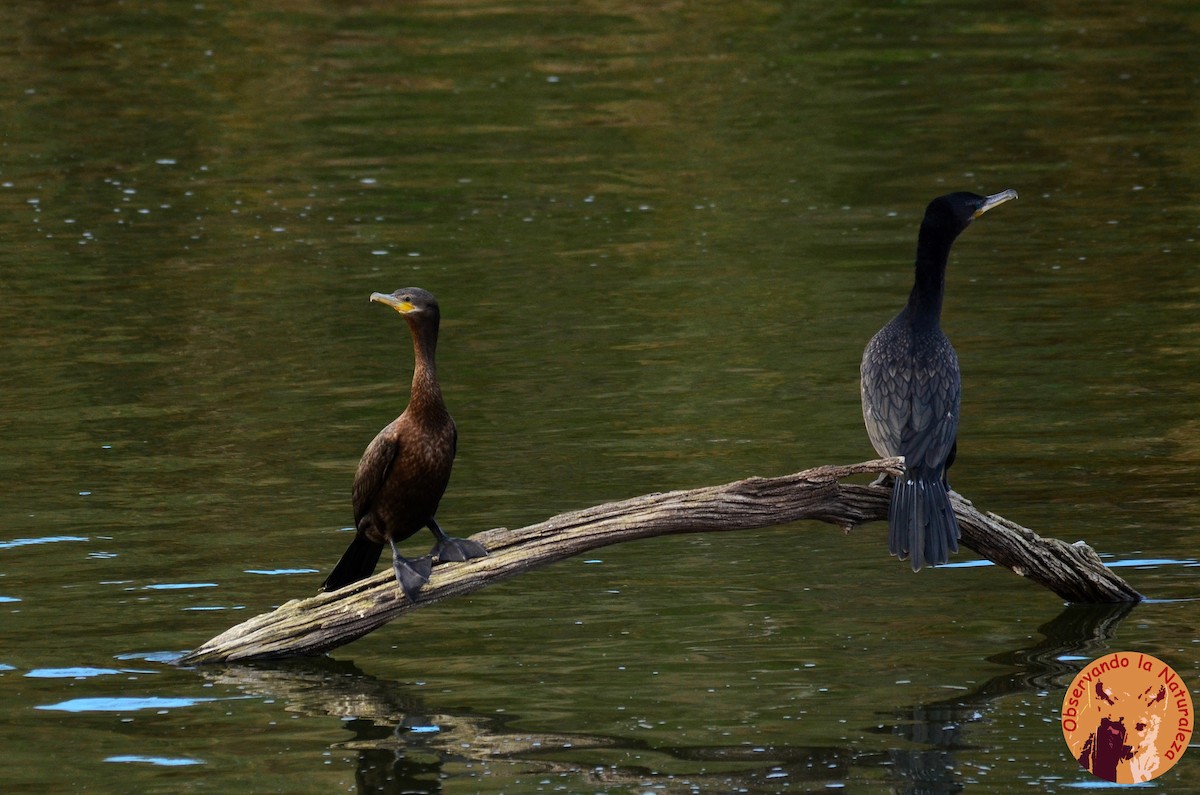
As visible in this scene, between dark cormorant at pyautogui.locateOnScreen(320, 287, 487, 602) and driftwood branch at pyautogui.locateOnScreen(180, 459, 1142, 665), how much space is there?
0.08 meters

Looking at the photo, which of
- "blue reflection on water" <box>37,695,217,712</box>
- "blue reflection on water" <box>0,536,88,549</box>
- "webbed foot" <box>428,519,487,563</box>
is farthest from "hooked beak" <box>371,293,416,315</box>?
"blue reflection on water" <box>0,536,88,549</box>

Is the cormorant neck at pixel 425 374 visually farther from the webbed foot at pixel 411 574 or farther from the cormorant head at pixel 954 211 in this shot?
the cormorant head at pixel 954 211

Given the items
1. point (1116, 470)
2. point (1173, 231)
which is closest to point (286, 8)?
point (1173, 231)

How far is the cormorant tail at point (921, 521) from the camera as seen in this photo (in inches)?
281

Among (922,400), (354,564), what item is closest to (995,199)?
(922,400)

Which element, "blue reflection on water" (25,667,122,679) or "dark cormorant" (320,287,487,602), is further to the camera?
"blue reflection on water" (25,667,122,679)

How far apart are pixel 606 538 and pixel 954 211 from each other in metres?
1.97

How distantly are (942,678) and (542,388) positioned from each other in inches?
207

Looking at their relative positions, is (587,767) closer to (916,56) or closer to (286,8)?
(916,56)

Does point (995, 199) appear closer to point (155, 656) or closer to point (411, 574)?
point (411, 574)

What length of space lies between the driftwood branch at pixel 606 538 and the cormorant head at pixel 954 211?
1.06 metres

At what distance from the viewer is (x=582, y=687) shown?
7.34 meters

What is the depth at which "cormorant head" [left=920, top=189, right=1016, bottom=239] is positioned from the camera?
306 inches

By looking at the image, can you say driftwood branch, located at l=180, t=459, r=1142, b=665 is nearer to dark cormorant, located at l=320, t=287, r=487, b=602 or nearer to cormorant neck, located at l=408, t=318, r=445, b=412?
dark cormorant, located at l=320, t=287, r=487, b=602
